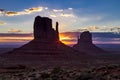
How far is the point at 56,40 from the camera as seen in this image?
17588 centimetres

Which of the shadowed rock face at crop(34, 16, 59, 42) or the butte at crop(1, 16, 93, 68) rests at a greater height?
the shadowed rock face at crop(34, 16, 59, 42)

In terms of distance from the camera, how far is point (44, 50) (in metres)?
162

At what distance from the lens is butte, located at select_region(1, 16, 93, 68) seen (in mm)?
152525

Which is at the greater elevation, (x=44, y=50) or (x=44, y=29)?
(x=44, y=29)

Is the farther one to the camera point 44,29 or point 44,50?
point 44,29

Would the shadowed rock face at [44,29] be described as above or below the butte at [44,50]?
above

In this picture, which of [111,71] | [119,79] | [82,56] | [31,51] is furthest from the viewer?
[82,56]

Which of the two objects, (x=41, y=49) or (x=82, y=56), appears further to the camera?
(x=82, y=56)

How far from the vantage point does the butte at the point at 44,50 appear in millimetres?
152525

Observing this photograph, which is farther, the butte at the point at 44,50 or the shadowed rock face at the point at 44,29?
the shadowed rock face at the point at 44,29

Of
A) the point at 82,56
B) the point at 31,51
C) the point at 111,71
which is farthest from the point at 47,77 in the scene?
the point at 82,56

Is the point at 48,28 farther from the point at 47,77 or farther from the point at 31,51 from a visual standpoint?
the point at 47,77

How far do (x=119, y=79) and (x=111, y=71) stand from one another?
4.24 meters

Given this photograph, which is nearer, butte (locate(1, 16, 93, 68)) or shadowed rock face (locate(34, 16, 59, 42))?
butte (locate(1, 16, 93, 68))
